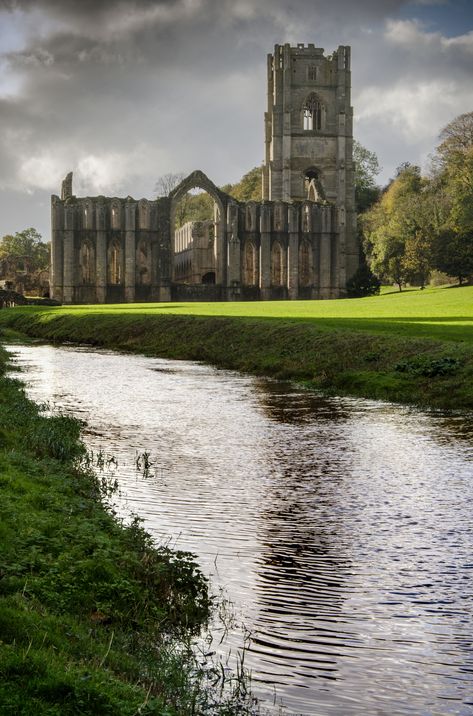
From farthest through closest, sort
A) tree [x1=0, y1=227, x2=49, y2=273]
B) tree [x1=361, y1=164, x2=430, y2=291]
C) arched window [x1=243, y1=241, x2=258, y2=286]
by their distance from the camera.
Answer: tree [x1=0, y1=227, x2=49, y2=273], arched window [x1=243, y1=241, x2=258, y2=286], tree [x1=361, y1=164, x2=430, y2=291]

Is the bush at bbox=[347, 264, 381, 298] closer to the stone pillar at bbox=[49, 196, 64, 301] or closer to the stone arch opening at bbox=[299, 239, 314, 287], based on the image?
the stone arch opening at bbox=[299, 239, 314, 287]

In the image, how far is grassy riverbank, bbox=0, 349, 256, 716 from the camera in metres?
6.89

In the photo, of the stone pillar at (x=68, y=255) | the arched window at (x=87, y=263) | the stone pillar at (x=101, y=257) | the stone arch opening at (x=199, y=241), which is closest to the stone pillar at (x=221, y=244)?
the stone arch opening at (x=199, y=241)

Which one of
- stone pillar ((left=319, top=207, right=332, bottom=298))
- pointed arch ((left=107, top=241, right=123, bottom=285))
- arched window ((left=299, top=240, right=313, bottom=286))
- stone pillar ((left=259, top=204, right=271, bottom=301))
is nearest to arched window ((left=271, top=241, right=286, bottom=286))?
stone pillar ((left=259, top=204, right=271, bottom=301))

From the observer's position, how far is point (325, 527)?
12836 millimetres

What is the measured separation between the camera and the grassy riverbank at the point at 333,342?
28484 mm

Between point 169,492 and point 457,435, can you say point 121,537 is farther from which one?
point 457,435

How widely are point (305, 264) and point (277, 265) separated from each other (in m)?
3.05

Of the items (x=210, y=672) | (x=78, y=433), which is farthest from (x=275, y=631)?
(x=78, y=433)

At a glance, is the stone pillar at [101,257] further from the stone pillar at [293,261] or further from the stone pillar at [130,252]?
the stone pillar at [293,261]

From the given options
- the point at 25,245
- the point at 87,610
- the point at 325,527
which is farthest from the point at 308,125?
the point at 87,610

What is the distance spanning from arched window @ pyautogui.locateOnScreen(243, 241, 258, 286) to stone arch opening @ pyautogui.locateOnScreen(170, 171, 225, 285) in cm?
341

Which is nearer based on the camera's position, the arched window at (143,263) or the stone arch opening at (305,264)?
the arched window at (143,263)

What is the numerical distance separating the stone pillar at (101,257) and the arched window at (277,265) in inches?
699
